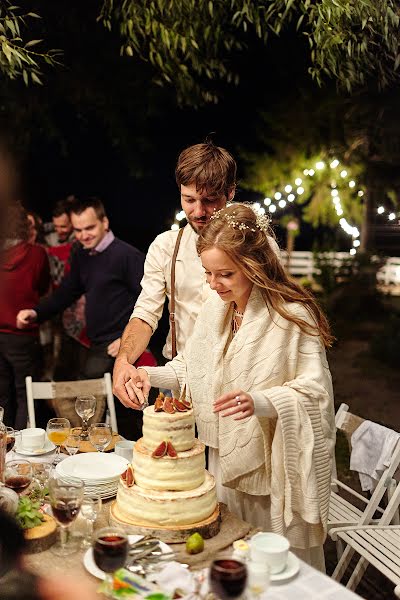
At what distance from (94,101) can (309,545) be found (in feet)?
17.8

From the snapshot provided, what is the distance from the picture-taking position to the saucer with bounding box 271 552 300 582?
78.9 inches

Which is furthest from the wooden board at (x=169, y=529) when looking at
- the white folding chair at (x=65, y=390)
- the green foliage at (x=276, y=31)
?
the green foliage at (x=276, y=31)

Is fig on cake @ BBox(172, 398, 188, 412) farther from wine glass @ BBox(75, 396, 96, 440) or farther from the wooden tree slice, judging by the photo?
wine glass @ BBox(75, 396, 96, 440)

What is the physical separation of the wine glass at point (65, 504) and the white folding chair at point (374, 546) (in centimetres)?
141

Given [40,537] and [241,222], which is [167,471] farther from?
[241,222]

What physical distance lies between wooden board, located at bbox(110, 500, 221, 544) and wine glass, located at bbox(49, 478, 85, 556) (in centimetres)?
17

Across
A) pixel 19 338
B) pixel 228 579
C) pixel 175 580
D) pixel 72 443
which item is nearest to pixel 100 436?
pixel 72 443

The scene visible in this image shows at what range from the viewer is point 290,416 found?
2557 millimetres

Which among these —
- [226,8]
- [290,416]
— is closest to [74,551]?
[290,416]

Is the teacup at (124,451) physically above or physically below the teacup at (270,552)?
above

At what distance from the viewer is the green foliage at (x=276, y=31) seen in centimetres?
410

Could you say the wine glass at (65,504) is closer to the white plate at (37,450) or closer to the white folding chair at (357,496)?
the white plate at (37,450)

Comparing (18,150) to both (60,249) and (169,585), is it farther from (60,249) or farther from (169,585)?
(169,585)

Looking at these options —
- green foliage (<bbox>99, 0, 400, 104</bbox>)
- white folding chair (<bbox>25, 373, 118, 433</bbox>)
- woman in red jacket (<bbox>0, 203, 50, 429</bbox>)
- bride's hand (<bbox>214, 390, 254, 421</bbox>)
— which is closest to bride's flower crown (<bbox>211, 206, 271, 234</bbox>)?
bride's hand (<bbox>214, 390, 254, 421</bbox>)
